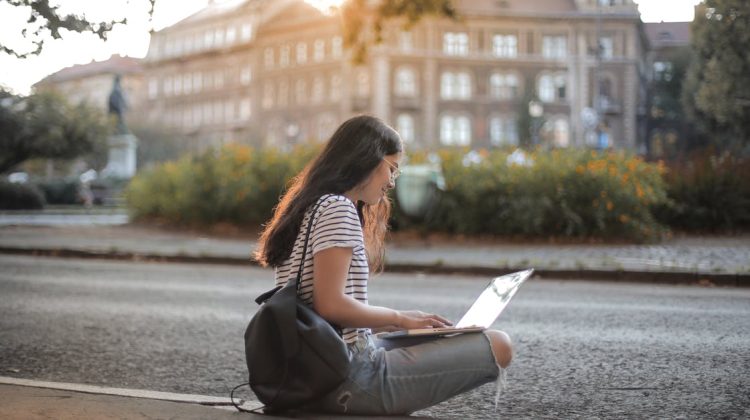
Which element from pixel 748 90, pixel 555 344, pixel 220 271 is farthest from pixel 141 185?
pixel 748 90

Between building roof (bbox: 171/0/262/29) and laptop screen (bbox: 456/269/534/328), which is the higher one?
building roof (bbox: 171/0/262/29)

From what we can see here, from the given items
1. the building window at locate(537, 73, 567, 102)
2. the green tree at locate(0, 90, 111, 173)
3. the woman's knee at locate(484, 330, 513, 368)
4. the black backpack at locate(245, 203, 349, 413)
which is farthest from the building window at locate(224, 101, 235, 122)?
the woman's knee at locate(484, 330, 513, 368)

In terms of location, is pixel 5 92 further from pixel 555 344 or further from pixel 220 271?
pixel 555 344

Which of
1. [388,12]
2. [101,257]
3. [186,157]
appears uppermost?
[388,12]

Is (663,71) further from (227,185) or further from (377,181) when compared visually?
(377,181)

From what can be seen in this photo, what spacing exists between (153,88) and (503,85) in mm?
48741

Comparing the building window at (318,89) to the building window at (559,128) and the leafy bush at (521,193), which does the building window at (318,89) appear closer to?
the building window at (559,128)

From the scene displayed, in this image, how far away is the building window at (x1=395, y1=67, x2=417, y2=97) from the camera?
3250 inches

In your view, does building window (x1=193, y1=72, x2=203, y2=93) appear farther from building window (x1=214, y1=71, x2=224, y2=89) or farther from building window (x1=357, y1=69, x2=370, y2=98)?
building window (x1=357, y1=69, x2=370, y2=98)

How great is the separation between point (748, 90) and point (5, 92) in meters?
28.6

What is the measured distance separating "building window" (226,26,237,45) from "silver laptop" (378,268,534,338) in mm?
101346

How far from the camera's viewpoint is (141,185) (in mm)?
23438

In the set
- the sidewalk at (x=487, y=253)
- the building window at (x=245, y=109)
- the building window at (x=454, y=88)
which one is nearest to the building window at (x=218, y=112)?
the building window at (x=245, y=109)

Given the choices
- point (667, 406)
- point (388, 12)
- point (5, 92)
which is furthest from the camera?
point (388, 12)
